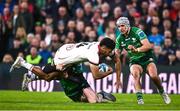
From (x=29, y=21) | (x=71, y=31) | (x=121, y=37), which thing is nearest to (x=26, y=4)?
(x=29, y=21)

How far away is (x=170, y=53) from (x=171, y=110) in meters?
9.43

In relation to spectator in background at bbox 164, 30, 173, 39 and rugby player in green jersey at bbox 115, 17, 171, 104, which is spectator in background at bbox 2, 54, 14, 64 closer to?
spectator in background at bbox 164, 30, 173, 39

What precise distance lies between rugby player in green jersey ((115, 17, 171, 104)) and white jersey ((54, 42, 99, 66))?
1.15m

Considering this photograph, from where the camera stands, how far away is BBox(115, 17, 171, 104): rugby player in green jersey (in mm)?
20188

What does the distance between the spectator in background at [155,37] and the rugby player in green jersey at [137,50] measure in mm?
6803

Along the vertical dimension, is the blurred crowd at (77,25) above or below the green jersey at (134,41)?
above

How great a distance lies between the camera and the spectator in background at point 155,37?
2748cm

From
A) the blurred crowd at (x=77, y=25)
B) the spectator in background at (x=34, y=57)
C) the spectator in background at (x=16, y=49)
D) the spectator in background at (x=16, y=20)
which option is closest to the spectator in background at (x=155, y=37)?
the blurred crowd at (x=77, y=25)

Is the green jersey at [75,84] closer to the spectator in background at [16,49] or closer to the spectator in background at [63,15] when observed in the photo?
the spectator in background at [16,49]

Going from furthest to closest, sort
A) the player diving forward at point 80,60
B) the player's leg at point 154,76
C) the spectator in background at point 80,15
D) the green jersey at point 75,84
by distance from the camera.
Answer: the spectator in background at point 80,15 → the green jersey at point 75,84 → the player's leg at point 154,76 → the player diving forward at point 80,60

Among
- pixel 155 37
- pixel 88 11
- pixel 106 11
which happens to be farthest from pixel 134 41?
pixel 88 11

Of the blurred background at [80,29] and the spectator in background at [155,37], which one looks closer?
the blurred background at [80,29]

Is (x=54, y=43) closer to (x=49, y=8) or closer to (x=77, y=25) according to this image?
(x=77, y=25)

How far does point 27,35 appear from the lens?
2945 centimetres
